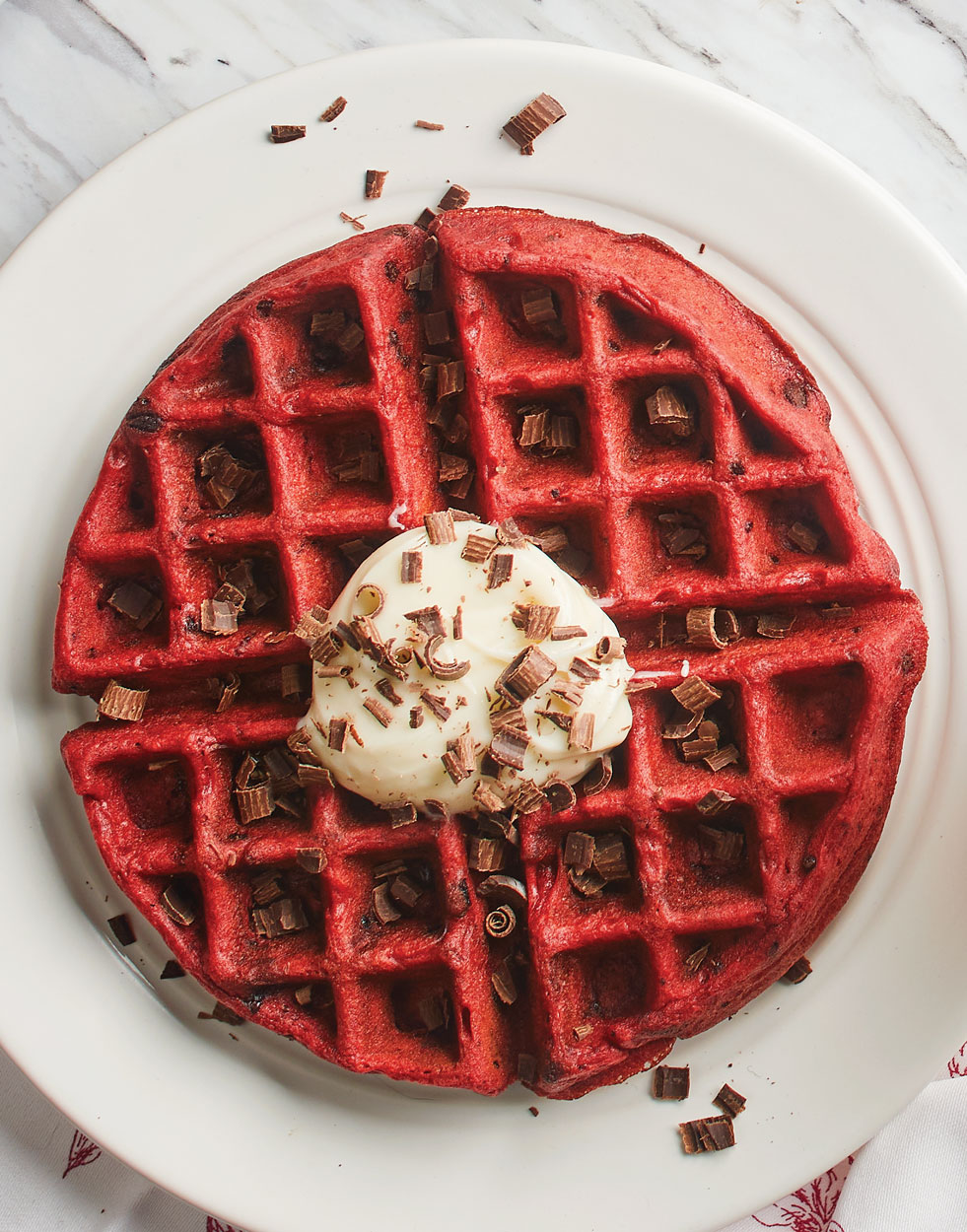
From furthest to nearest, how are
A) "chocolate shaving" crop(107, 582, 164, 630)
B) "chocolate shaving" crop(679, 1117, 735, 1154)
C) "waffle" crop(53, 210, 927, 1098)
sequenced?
"chocolate shaving" crop(679, 1117, 735, 1154), "chocolate shaving" crop(107, 582, 164, 630), "waffle" crop(53, 210, 927, 1098)

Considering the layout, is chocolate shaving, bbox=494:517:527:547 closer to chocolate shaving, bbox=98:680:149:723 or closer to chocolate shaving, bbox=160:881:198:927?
chocolate shaving, bbox=98:680:149:723

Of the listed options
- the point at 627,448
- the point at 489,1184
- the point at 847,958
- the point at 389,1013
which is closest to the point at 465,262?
the point at 627,448

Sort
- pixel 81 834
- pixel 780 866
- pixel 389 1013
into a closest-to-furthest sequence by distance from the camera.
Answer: pixel 780 866, pixel 389 1013, pixel 81 834

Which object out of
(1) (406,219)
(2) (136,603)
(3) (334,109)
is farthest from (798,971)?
(3) (334,109)

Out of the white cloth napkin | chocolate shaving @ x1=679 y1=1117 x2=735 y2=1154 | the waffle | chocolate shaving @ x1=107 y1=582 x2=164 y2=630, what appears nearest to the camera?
the waffle

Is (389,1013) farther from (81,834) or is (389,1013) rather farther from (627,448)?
(627,448)

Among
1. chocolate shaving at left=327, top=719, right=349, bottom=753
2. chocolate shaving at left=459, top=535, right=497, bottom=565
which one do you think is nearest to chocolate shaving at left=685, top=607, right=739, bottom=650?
chocolate shaving at left=459, top=535, right=497, bottom=565

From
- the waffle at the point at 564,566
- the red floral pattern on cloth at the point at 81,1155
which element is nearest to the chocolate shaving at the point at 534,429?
the waffle at the point at 564,566
